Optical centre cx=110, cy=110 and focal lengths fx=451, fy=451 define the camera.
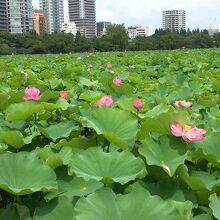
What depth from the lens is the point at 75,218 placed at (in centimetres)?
66

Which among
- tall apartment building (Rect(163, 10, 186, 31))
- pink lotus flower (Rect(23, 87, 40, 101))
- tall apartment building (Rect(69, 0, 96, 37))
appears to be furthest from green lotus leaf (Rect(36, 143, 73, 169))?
tall apartment building (Rect(163, 10, 186, 31))

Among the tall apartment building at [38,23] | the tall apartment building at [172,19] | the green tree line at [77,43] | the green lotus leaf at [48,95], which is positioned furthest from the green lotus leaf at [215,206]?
the tall apartment building at [172,19]

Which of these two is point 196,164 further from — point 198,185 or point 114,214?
point 114,214

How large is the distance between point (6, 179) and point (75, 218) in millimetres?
182

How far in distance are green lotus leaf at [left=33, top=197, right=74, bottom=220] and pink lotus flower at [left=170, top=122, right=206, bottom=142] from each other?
295mm

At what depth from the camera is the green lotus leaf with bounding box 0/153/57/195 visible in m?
0.77

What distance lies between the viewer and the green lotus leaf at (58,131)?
44.6 inches

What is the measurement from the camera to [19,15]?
2371 inches

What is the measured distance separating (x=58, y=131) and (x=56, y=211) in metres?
0.43

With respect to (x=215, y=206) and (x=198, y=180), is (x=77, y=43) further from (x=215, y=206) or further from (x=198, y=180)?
(x=215, y=206)

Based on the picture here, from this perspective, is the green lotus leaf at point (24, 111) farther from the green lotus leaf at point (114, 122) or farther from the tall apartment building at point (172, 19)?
the tall apartment building at point (172, 19)

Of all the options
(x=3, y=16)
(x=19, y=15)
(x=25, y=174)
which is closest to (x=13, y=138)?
(x=25, y=174)

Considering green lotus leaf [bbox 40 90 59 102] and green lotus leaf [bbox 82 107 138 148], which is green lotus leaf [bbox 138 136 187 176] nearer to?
green lotus leaf [bbox 82 107 138 148]

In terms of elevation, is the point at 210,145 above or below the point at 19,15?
below
